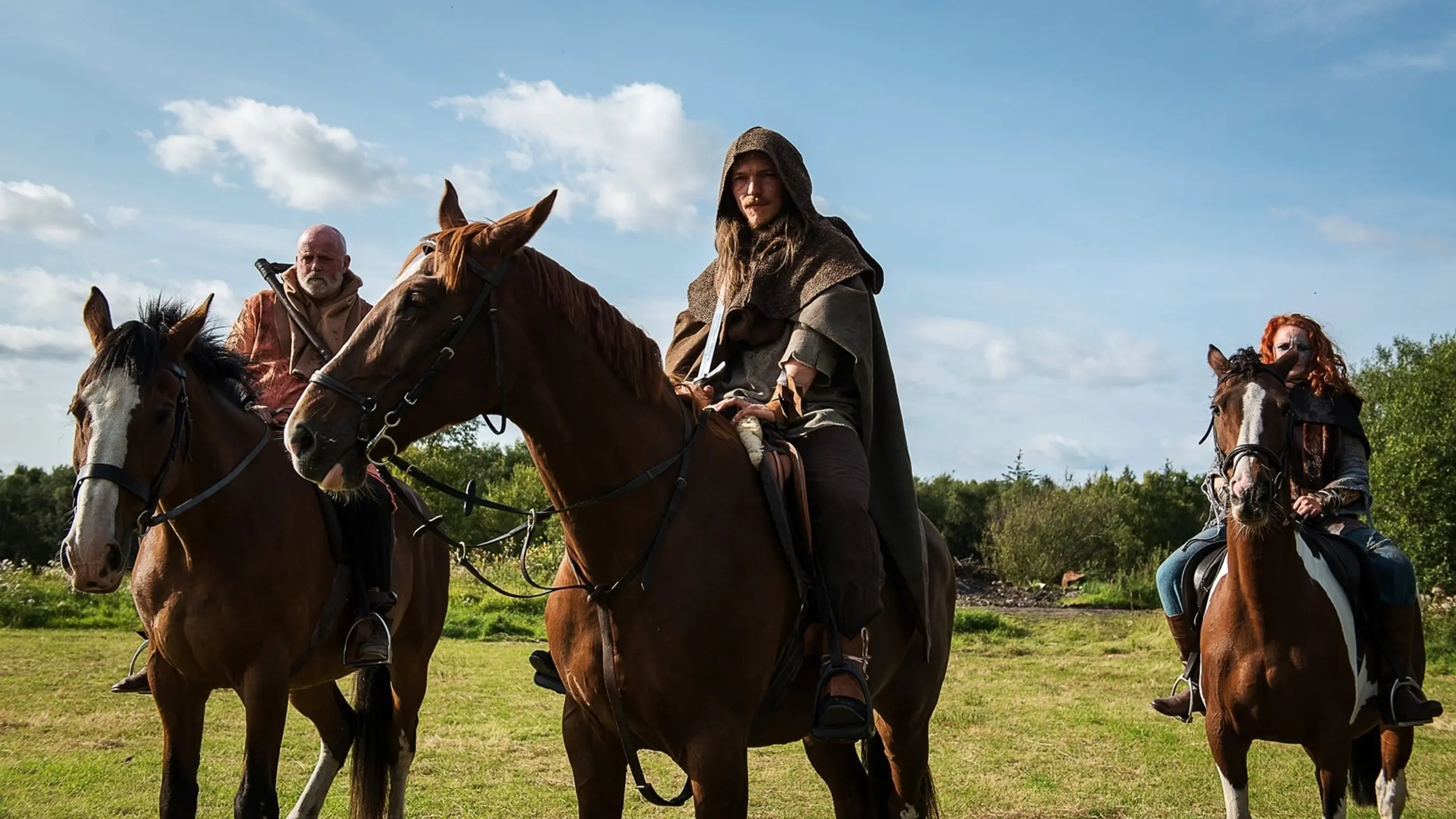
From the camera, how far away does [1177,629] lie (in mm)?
6520

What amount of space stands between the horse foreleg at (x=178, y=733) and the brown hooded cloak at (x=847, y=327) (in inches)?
102

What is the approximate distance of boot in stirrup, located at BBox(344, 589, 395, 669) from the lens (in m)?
5.43

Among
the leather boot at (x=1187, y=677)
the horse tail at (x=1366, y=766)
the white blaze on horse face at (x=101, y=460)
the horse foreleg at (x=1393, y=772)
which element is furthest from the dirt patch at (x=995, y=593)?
the white blaze on horse face at (x=101, y=460)

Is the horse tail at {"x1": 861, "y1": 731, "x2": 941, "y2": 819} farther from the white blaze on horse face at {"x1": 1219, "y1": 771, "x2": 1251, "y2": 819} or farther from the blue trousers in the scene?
the blue trousers

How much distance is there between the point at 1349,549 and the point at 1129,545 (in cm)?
2894

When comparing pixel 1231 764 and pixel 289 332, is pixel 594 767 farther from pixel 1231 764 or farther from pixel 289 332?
pixel 1231 764

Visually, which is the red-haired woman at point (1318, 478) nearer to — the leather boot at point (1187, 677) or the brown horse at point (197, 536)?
the leather boot at point (1187, 677)

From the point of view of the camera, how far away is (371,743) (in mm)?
6137

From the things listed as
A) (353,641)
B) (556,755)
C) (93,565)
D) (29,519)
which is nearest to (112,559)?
(93,565)

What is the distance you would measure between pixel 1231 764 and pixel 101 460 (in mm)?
5487

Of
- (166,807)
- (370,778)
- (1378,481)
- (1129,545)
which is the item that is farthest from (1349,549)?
(1129,545)

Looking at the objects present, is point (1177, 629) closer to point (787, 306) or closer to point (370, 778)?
point (787, 306)

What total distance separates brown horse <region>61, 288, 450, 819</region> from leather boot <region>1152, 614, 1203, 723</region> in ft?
15.5

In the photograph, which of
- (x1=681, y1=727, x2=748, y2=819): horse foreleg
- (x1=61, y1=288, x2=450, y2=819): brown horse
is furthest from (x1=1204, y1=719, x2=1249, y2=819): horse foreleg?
(x1=61, y1=288, x2=450, y2=819): brown horse
